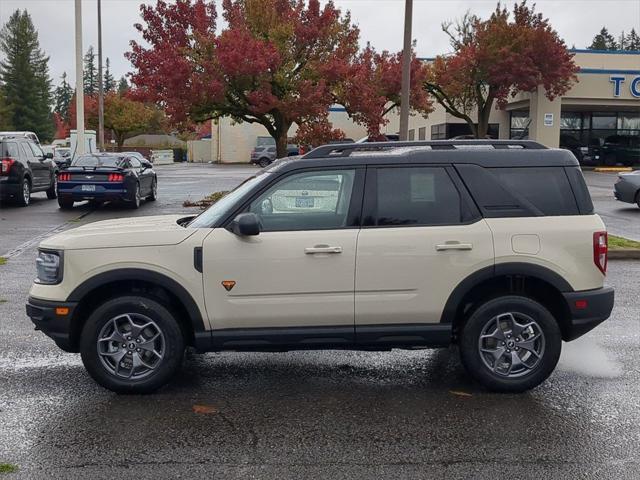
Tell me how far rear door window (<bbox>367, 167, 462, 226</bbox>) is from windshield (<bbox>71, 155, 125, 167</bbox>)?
1428 centimetres

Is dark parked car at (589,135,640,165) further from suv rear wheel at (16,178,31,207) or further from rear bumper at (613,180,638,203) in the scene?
suv rear wheel at (16,178,31,207)

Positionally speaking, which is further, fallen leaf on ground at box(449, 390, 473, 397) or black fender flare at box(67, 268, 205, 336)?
fallen leaf on ground at box(449, 390, 473, 397)

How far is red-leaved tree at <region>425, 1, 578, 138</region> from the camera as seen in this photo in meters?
36.2

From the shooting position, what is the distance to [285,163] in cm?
554

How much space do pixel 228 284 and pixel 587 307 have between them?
106 inches

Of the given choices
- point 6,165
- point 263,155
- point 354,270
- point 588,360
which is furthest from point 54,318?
point 263,155

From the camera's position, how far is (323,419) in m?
4.96

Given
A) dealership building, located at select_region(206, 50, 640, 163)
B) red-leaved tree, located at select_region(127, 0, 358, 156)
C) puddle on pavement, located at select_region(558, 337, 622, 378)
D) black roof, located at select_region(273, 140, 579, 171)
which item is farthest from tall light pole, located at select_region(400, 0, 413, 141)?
dealership building, located at select_region(206, 50, 640, 163)

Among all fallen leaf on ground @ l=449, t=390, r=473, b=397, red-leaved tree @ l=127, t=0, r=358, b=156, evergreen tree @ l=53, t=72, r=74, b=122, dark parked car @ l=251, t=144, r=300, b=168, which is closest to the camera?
fallen leaf on ground @ l=449, t=390, r=473, b=397

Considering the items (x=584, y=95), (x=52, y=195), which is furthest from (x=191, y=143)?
(x=52, y=195)

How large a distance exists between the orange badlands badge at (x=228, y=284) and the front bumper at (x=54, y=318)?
1.10 metres

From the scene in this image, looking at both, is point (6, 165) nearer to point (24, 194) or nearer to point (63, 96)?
point (24, 194)

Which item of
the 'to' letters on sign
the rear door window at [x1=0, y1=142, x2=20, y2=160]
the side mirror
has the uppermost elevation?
the 'to' letters on sign

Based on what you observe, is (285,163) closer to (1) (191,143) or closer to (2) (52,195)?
(2) (52,195)
